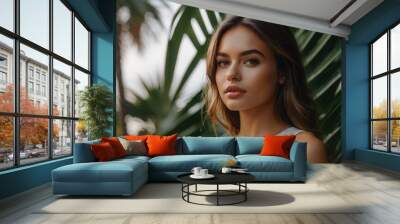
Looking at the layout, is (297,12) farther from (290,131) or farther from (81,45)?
(81,45)

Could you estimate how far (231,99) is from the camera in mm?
7941

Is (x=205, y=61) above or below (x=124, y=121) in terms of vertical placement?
above

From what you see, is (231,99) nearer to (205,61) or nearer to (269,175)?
(205,61)

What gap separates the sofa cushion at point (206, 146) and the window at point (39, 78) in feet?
7.13

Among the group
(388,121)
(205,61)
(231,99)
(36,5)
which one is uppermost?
(36,5)

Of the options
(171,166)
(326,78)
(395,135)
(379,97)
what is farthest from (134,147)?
(379,97)

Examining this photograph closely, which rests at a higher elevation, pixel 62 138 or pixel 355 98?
pixel 355 98

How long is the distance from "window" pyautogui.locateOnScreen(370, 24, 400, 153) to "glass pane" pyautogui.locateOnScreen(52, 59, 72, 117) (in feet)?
21.2

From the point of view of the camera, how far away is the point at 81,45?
774 cm

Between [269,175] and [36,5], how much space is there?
4434mm

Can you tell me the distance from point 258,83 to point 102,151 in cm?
375

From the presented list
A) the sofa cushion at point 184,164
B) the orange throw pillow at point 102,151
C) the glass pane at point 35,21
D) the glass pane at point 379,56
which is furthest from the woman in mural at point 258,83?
the glass pane at point 35,21

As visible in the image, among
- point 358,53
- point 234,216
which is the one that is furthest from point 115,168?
point 358,53

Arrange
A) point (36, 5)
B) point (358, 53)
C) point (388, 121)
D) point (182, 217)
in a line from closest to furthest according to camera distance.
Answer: point (182, 217)
point (36, 5)
point (388, 121)
point (358, 53)
